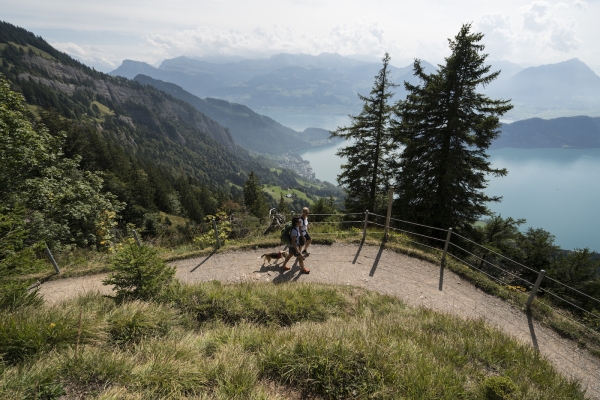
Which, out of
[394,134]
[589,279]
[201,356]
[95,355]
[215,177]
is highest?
[394,134]

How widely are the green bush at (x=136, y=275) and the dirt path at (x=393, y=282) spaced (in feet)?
9.55

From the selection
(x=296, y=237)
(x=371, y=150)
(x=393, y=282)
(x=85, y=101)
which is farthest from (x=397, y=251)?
(x=85, y=101)

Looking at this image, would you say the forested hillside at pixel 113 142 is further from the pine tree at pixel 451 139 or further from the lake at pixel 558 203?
the lake at pixel 558 203

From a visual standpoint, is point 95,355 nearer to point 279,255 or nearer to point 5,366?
point 5,366

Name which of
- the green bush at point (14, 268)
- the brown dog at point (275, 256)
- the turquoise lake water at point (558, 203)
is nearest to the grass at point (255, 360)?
the green bush at point (14, 268)

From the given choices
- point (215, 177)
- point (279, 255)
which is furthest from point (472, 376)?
→ point (215, 177)

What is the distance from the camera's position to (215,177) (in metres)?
166

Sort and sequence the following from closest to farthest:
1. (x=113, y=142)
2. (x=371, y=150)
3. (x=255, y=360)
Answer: (x=255, y=360)
(x=371, y=150)
(x=113, y=142)

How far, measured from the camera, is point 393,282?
8289 millimetres

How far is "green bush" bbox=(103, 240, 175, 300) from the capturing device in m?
5.46

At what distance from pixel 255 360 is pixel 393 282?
577 centimetres

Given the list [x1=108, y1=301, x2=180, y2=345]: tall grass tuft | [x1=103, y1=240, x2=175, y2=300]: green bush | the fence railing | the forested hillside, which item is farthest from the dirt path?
the forested hillside

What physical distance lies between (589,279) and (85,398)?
79.5 ft

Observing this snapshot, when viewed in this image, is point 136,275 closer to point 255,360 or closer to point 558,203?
point 255,360
